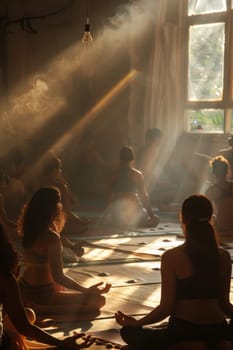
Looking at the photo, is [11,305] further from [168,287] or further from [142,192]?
[142,192]

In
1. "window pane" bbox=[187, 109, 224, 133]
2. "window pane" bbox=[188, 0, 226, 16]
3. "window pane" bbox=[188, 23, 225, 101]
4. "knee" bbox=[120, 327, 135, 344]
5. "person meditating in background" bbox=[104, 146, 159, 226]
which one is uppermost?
"window pane" bbox=[188, 0, 226, 16]

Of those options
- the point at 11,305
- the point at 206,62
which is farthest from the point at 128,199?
the point at 11,305

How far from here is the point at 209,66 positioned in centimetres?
1016

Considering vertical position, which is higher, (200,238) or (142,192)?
(200,238)

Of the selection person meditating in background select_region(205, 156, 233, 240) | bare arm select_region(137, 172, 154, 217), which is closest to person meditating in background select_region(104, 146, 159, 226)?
bare arm select_region(137, 172, 154, 217)

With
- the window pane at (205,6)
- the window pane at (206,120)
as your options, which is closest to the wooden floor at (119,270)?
the window pane at (206,120)

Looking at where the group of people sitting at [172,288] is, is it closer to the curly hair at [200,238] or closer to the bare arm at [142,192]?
the curly hair at [200,238]

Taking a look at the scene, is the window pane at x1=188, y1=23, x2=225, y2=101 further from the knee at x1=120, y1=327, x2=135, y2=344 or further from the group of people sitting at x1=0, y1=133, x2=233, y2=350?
the knee at x1=120, y1=327, x2=135, y2=344

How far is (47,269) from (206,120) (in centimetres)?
630

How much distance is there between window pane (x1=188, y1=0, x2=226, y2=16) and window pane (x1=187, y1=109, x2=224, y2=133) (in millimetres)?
1345

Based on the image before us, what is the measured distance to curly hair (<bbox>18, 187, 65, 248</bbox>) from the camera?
14.0 ft

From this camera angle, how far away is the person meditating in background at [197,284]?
3.38 meters

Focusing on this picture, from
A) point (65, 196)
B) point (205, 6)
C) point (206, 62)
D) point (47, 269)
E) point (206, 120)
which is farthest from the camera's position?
point (206, 120)

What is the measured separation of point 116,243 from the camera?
7.11 meters
